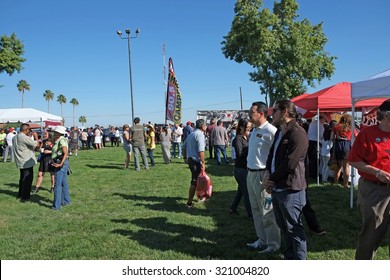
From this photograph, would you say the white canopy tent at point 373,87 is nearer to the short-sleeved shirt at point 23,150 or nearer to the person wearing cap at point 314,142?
the person wearing cap at point 314,142

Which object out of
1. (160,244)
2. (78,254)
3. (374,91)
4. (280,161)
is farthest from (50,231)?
(374,91)

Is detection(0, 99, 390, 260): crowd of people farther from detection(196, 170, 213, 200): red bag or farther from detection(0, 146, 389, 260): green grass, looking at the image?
detection(0, 146, 389, 260): green grass

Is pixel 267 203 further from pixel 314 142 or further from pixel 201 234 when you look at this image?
pixel 314 142

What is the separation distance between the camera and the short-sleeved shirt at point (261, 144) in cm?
388

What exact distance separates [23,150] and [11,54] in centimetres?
1919

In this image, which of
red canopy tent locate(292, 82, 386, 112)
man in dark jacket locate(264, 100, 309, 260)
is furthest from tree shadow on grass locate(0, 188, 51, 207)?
red canopy tent locate(292, 82, 386, 112)

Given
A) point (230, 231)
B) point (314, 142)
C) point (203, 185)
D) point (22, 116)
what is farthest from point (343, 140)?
point (22, 116)

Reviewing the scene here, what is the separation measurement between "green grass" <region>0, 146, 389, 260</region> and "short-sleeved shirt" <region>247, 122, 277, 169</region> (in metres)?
1.13

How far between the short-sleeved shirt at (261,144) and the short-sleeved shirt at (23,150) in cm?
537

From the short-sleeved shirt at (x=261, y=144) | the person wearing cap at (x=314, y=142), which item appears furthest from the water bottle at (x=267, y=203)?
the person wearing cap at (x=314, y=142)

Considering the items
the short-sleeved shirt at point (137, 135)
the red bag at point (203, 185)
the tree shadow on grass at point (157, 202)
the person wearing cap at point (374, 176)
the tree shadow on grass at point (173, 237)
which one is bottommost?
the tree shadow on grass at point (173, 237)

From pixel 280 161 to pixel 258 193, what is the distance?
0.94m

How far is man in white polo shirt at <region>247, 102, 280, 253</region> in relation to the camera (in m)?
3.89
